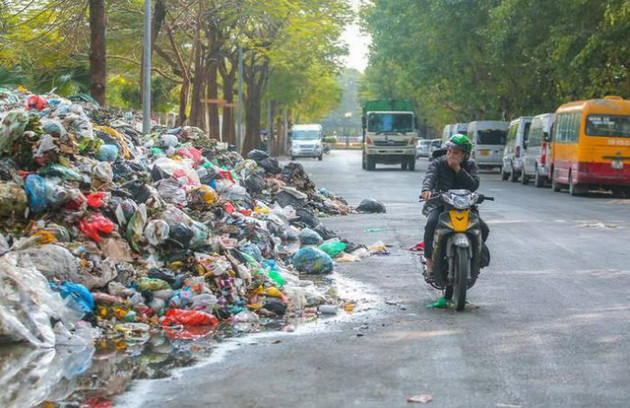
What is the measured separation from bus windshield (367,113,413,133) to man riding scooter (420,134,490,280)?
39983 millimetres

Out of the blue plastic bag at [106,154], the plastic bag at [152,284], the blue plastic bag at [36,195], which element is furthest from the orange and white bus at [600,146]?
the plastic bag at [152,284]

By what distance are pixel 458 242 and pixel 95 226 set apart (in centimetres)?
362

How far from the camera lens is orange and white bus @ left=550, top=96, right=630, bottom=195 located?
3209 cm

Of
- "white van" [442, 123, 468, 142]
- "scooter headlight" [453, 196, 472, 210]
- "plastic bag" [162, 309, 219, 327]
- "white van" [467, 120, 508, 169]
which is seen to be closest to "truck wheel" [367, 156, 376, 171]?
"white van" [467, 120, 508, 169]

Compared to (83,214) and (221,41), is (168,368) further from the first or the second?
(221,41)

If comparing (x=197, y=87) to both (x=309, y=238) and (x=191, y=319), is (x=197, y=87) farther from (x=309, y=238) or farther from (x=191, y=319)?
(x=191, y=319)

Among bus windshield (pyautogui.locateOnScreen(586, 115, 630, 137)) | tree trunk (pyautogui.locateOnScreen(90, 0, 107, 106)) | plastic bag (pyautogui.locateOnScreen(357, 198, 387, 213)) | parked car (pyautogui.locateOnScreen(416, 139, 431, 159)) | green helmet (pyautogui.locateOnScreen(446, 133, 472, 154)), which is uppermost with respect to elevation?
tree trunk (pyautogui.locateOnScreen(90, 0, 107, 106))

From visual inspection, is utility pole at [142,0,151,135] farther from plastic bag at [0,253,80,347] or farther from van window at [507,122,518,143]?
van window at [507,122,518,143]

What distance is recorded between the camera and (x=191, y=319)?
9.48 meters

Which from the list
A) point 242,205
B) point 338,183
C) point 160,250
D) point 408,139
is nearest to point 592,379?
point 160,250

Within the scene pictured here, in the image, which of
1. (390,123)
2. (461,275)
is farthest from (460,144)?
(390,123)

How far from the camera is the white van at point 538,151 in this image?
3788 cm

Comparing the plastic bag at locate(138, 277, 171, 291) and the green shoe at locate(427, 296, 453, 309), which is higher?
the plastic bag at locate(138, 277, 171, 291)

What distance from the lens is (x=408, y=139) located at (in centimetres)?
5050
